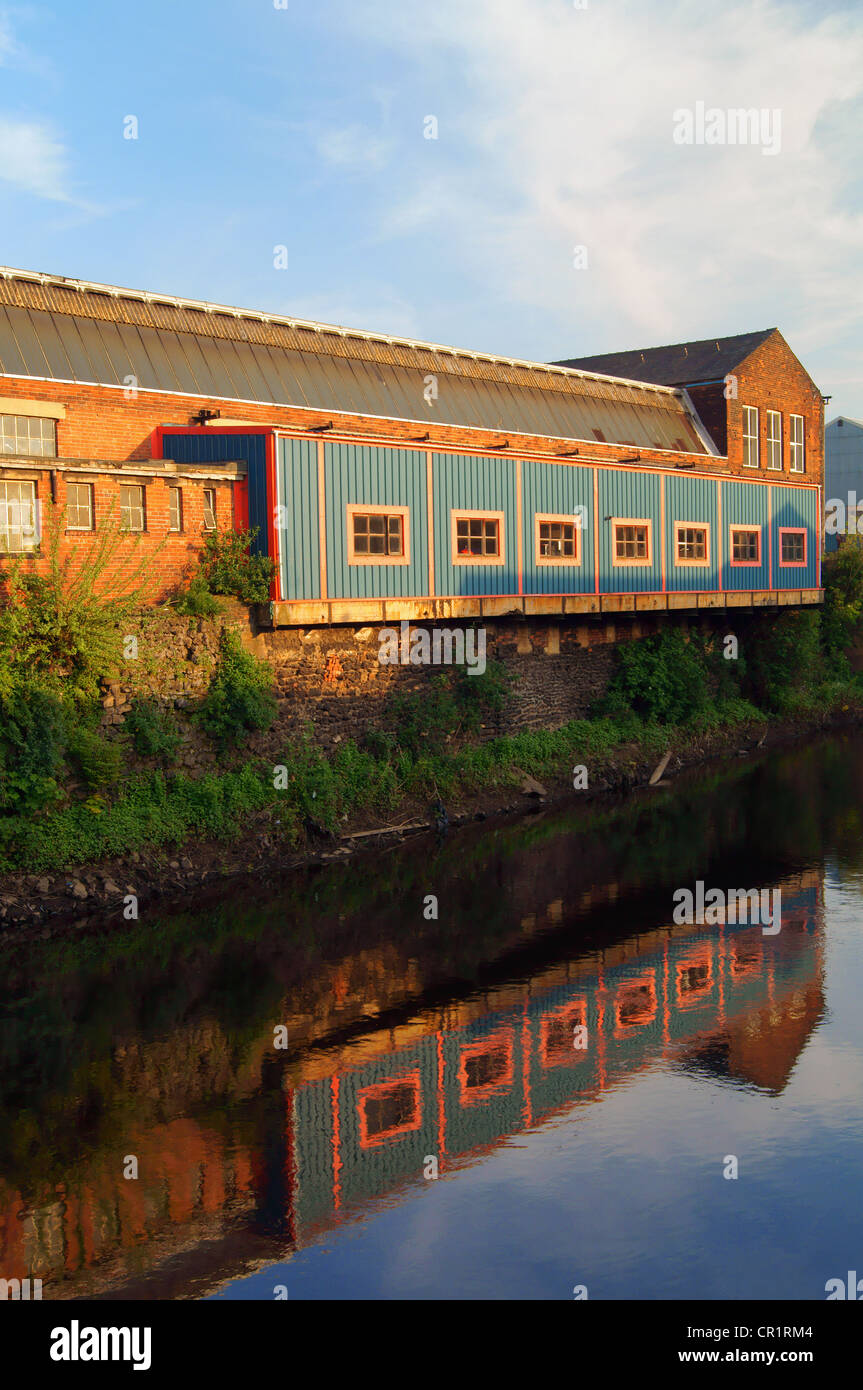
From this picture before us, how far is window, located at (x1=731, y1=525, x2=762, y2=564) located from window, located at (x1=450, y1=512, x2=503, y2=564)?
10.4 metres

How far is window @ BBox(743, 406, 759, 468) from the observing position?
41.9m

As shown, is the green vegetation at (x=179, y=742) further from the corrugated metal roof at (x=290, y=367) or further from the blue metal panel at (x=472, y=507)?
the corrugated metal roof at (x=290, y=367)

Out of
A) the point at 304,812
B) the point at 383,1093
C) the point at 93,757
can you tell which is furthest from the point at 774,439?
the point at 383,1093

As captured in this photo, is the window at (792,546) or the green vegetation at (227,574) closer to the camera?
the green vegetation at (227,574)

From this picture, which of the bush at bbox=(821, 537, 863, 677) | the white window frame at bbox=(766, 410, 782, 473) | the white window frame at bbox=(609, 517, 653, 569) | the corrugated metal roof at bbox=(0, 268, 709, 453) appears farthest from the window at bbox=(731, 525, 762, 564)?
the white window frame at bbox=(766, 410, 782, 473)

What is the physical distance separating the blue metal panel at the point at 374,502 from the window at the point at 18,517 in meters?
5.63

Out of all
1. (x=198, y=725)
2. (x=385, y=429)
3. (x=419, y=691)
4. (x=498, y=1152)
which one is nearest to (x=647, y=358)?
(x=385, y=429)

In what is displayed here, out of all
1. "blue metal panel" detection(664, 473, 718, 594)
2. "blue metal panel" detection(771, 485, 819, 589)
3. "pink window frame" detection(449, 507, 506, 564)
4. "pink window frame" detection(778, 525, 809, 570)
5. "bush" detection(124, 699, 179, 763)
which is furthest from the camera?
"pink window frame" detection(778, 525, 809, 570)

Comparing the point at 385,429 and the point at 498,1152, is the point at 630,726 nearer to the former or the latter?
the point at 385,429

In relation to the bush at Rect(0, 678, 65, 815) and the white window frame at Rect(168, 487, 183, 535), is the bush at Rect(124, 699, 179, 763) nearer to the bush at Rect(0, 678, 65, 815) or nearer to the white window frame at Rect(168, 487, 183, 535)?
the bush at Rect(0, 678, 65, 815)

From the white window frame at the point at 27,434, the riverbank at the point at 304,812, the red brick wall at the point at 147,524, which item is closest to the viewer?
the riverbank at the point at 304,812

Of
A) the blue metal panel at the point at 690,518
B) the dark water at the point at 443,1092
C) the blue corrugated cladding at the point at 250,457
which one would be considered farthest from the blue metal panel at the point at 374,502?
the blue metal panel at the point at 690,518

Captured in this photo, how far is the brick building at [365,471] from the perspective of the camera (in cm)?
2197

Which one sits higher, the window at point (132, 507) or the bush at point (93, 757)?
the window at point (132, 507)
